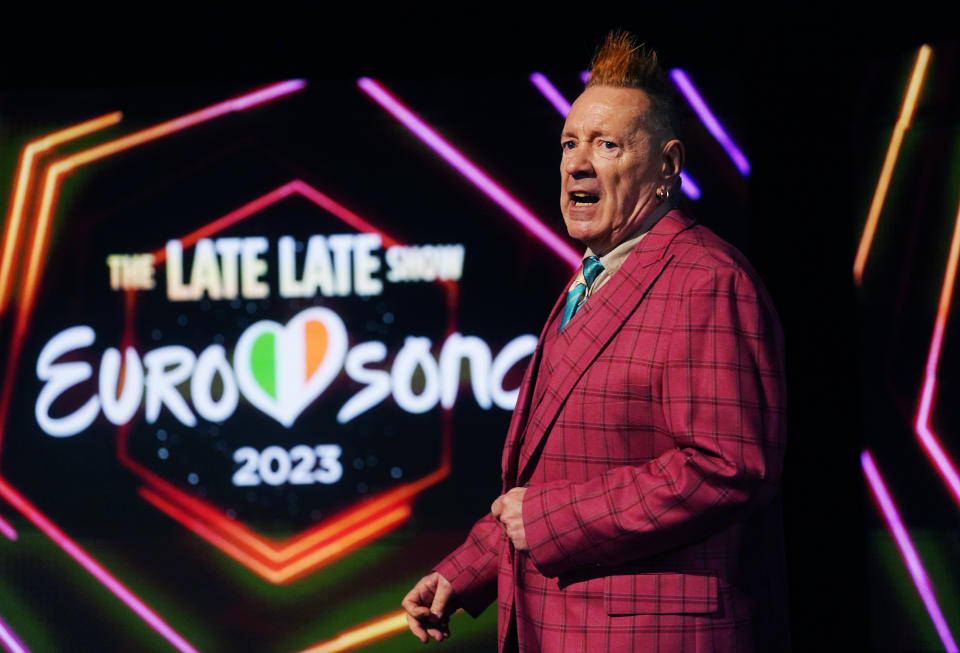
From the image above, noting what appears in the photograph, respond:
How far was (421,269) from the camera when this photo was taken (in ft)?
11.7

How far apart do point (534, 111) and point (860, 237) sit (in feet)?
3.87

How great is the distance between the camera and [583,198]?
70.1 inches

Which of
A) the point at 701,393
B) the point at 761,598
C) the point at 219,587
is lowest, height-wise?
the point at 219,587

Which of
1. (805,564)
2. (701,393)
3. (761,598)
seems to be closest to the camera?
(701,393)

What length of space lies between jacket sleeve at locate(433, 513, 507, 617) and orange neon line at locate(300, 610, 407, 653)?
1681 mm

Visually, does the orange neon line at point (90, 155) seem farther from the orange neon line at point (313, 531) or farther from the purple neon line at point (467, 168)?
the orange neon line at point (313, 531)

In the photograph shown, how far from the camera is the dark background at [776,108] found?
3396 millimetres

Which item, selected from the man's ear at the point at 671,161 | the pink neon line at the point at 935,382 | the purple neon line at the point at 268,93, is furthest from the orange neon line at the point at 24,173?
the pink neon line at the point at 935,382

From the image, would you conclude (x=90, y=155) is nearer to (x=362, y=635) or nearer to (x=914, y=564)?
(x=362, y=635)

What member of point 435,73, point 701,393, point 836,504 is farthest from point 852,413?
point 701,393

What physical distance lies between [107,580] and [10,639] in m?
0.41

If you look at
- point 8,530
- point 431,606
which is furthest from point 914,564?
point 8,530

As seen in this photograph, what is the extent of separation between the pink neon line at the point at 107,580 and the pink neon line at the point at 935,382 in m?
2.55

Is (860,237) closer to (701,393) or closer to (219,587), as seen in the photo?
(701,393)
